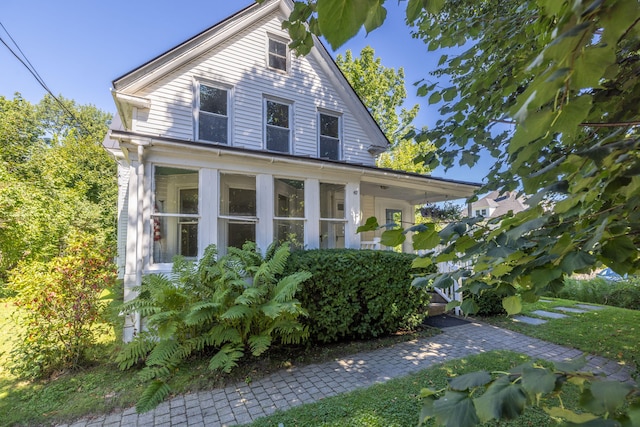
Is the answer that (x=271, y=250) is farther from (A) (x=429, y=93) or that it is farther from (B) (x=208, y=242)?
(A) (x=429, y=93)

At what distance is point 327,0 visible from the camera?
30.3 inches

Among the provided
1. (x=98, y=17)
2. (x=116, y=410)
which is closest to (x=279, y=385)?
(x=116, y=410)

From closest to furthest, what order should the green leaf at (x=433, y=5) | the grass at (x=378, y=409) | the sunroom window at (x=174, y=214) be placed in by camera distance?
the green leaf at (x=433, y=5) → the grass at (x=378, y=409) → the sunroom window at (x=174, y=214)

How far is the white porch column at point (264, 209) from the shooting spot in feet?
20.8

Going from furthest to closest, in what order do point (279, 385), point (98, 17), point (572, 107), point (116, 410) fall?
point (98, 17) → point (279, 385) → point (116, 410) → point (572, 107)

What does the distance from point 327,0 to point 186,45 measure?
8.51m

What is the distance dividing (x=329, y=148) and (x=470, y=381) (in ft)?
29.1

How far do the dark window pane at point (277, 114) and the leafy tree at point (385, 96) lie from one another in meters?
10.4

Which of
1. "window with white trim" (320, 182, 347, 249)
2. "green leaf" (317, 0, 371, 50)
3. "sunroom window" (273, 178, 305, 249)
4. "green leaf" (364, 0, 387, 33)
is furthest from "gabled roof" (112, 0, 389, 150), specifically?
"green leaf" (317, 0, 371, 50)

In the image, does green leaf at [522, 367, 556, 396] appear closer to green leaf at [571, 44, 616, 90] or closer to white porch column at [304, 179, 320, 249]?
green leaf at [571, 44, 616, 90]

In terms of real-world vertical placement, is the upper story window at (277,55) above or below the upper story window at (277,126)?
above

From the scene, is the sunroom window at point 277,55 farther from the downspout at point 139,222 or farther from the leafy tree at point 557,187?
the leafy tree at point 557,187

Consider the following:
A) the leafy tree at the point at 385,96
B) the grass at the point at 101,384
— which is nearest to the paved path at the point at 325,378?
the grass at the point at 101,384

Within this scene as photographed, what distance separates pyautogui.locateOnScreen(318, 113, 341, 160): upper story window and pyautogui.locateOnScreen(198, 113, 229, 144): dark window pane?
296cm
